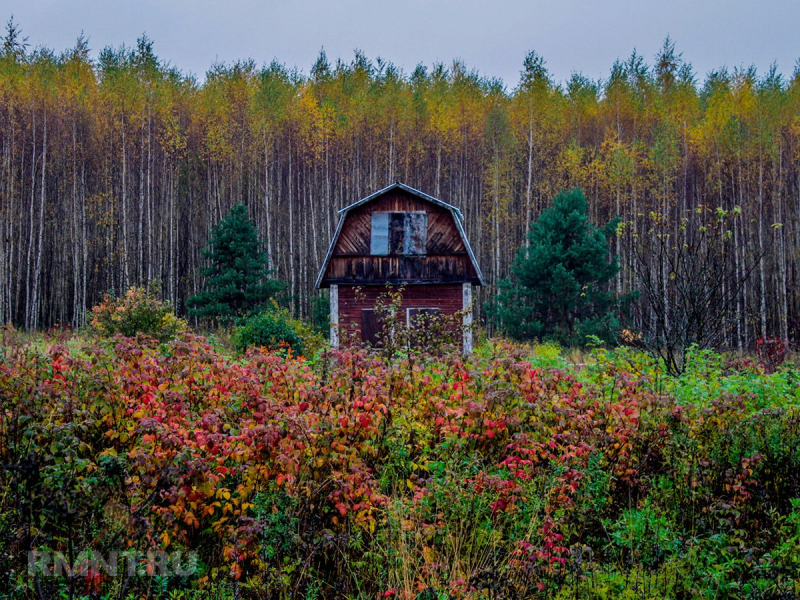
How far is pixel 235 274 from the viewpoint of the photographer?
24844 mm

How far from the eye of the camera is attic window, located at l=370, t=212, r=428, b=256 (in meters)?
19.5

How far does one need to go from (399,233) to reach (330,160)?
13693mm

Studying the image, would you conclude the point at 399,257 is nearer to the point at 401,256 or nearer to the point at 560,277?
the point at 401,256

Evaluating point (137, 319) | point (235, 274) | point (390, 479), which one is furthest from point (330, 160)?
point (390, 479)

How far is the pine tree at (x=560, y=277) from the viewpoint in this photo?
76.1 feet

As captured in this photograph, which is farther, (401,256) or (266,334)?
(401,256)

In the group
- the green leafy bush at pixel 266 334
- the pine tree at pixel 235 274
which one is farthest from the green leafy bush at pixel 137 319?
the pine tree at pixel 235 274

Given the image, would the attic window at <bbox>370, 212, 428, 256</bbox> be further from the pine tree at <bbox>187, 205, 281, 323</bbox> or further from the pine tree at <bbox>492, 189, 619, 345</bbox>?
the pine tree at <bbox>187, 205, 281, 323</bbox>

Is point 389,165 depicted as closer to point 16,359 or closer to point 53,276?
point 53,276

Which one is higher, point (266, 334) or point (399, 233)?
point (399, 233)

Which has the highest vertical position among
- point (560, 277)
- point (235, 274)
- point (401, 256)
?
point (401, 256)

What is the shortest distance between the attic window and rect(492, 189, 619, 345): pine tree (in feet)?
18.6

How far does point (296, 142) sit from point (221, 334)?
1394cm

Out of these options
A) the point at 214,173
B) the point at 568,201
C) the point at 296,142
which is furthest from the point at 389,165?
the point at 568,201
